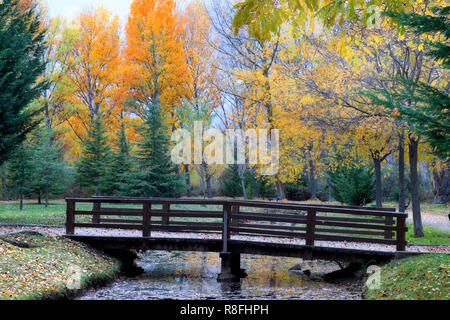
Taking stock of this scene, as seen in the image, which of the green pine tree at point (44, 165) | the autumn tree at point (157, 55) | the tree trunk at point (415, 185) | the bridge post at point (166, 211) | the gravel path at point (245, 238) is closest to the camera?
the gravel path at point (245, 238)

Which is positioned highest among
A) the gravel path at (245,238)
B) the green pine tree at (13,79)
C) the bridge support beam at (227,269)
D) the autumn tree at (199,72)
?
the autumn tree at (199,72)

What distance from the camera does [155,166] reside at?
22.2 m

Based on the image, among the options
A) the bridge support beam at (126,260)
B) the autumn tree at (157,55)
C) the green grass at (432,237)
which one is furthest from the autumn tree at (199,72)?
the bridge support beam at (126,260)

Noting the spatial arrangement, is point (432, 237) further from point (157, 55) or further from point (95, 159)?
point (157, 55)

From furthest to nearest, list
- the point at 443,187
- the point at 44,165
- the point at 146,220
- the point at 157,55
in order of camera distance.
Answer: the point at 443,187 → the point at 157,55 → the point at 44,165 → the point at 146,220

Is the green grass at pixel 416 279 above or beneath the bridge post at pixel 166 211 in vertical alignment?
beneath

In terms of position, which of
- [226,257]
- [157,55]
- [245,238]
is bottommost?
[226,257]

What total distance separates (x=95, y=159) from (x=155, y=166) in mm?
5367

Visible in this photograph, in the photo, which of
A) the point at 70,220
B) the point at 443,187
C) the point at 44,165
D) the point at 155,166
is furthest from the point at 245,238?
the point at 443,187

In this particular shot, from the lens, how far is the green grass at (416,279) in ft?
25.6

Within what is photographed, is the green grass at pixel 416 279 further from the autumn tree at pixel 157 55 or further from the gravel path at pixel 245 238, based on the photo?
the autumn tree at pixel 157 55

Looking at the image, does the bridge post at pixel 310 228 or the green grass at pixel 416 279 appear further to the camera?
the bridge post at pixel 310 228

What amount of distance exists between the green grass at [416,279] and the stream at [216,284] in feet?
2.50
